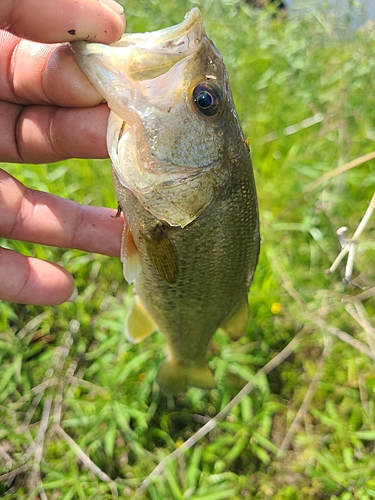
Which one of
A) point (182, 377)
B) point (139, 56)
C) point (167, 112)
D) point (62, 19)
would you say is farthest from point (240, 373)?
point (62, 19)

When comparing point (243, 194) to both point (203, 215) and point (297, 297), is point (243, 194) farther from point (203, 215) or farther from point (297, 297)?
point (297, 297)

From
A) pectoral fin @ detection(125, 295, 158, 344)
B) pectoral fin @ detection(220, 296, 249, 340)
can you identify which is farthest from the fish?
pectoral fin @ detection(125, 295, 158, 344)

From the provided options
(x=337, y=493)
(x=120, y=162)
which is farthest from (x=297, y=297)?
(x=120, y=162)

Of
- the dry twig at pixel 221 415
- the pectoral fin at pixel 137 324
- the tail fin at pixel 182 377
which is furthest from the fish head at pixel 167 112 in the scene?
the dry twig at pixel 221 415

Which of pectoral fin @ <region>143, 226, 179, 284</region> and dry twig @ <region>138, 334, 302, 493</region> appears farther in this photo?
dry twig @ <region>138, 334, 302, 493</region>

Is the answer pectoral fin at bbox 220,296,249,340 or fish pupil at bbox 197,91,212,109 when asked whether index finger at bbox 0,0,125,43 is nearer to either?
fish pupil at bbox 197,91,212,109
